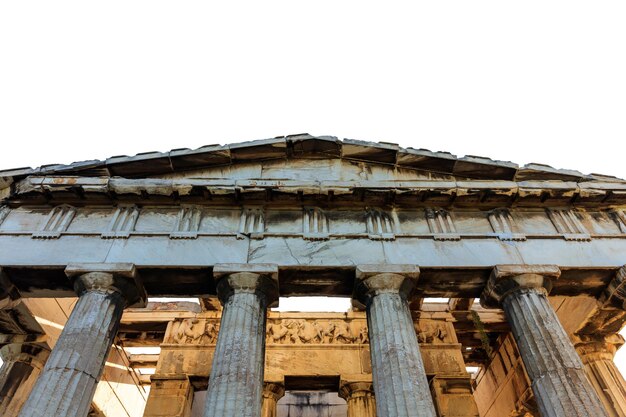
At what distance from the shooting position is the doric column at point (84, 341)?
8.29m

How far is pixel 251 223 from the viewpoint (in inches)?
459

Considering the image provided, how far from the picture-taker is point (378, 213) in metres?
12.1

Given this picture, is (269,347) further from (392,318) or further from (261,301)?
(392,318)

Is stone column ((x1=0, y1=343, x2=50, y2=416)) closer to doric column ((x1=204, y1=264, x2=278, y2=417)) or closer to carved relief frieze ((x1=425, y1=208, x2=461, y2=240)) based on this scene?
doric column ((x1=204, y1=264, x2=278, y2=417))

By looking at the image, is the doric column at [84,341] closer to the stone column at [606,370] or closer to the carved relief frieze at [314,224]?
the carved relief frieze at [314,224]

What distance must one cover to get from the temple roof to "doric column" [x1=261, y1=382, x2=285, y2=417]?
21.3ft

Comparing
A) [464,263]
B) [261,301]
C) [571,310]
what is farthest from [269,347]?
[571,310]

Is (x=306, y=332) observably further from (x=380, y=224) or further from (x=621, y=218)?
(x=621, y=218)

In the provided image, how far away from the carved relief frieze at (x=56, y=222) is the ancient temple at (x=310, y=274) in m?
0.05

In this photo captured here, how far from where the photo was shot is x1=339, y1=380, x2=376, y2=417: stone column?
42.0 feet

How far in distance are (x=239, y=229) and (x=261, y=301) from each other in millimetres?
2061

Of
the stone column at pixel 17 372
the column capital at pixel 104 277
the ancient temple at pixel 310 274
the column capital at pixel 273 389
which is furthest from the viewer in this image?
the column capital at pixel 273 389

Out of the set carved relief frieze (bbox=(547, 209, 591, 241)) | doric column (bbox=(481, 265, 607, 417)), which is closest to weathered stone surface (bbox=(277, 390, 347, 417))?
doric column (bbox=(481, 265, 607, 417))

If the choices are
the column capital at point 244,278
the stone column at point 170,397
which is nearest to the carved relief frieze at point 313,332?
the stone column at point 170,397
